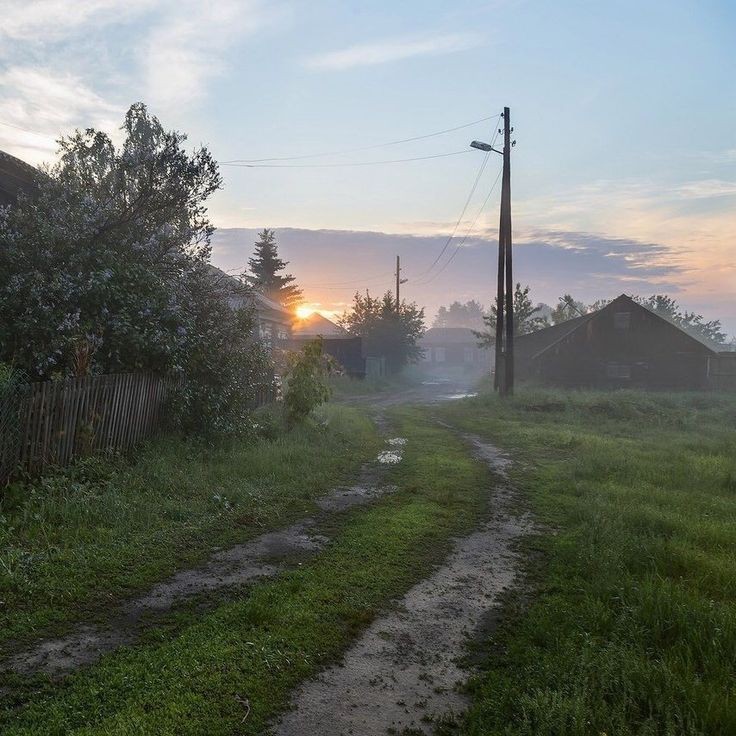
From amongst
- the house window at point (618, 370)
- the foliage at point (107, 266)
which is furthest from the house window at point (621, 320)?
the foliage at point (107, 266)

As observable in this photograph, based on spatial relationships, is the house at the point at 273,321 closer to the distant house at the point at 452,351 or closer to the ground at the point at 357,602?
the ground at the point at 357,602

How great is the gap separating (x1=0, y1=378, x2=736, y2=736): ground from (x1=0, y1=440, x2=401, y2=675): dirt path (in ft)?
0.07

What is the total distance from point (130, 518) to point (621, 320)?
118 feet

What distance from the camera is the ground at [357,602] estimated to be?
10.9 feet

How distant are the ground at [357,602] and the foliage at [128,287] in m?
1.69

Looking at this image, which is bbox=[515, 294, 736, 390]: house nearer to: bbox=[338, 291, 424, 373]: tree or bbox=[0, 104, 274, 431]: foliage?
bbox=[338, 291, 424, 373]: tree

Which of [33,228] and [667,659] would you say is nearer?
[667,659]

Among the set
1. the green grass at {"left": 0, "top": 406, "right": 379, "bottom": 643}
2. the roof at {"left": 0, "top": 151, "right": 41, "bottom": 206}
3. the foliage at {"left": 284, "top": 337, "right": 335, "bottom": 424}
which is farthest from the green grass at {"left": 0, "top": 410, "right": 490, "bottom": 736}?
the roof at {"left": 0, "top": 151, "right": 41, "bottom": 206}

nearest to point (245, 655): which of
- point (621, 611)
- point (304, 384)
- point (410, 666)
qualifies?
point (410, 666)

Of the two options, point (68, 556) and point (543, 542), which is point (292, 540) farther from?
point (543, 542)

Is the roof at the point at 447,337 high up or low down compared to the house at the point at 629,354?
up

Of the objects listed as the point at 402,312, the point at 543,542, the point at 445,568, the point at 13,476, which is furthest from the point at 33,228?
the point at 402,312

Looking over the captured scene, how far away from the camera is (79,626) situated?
4.17 meters

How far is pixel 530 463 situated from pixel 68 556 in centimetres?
938
